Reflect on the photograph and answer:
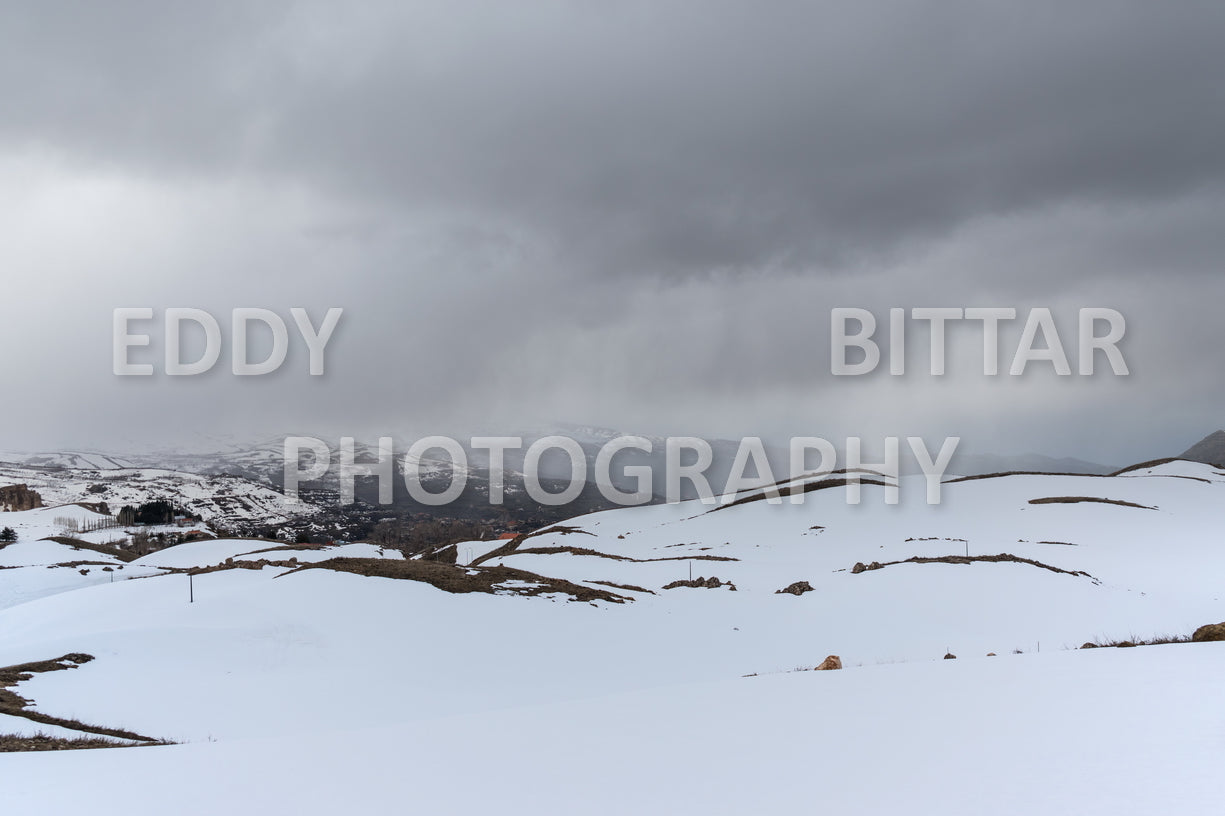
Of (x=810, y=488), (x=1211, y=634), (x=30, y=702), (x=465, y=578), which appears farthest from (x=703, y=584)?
(x=810, y=488)

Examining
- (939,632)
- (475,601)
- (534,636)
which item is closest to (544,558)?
(475,601)

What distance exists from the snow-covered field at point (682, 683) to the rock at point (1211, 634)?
229 cm

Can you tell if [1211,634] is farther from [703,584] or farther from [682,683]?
[703,584]

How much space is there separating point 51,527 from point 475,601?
144583 mm

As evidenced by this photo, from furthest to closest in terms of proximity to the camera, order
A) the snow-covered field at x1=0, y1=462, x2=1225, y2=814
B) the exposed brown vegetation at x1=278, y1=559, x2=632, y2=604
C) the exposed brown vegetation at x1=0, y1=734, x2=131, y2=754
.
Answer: the exposed brown vegetation at x1=278, y1=559, x2=632, y2=604 < the exposed brown vegetation at x1=0, y1=734, x2=131, y2=754 < the snow-covered field at x1=0, y1=462, x2=1225, y2=814

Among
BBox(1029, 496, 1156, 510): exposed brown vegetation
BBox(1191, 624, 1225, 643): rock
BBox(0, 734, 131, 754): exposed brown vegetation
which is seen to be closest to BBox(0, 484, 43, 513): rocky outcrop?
BBox(0, 734, 131, 754): exposed brown vegetation

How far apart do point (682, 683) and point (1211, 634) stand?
11.4 meters

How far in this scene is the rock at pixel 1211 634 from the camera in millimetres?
12922

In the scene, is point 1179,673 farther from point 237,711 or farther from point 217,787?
point 237,711

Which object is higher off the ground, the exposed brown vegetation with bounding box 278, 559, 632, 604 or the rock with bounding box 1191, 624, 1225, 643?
the rock with bounding box 1191, 624, 1225, 643

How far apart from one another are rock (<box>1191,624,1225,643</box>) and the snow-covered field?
229 centimetres

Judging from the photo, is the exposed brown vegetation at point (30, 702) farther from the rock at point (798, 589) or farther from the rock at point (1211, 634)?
the rock at point (798, 589)

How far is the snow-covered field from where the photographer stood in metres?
7.19

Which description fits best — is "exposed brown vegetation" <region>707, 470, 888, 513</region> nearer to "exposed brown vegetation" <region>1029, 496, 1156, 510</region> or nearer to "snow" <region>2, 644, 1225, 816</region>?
"exposed brown vegetation" <region>1029, 496, 1156, 510</region>
